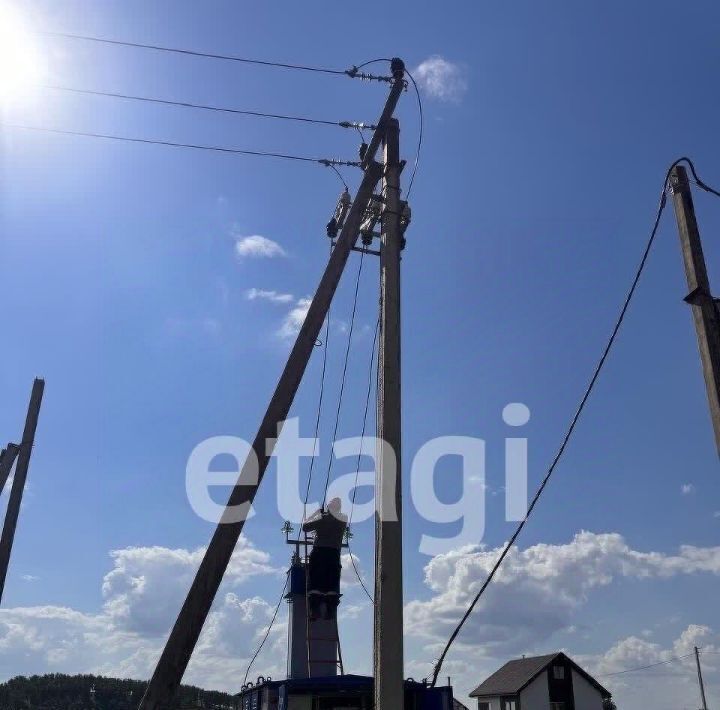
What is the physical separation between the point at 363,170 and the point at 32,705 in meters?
103

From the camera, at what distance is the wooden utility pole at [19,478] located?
1816 centimetres

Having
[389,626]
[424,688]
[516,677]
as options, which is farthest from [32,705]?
[389,626]

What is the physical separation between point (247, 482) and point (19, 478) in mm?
11811

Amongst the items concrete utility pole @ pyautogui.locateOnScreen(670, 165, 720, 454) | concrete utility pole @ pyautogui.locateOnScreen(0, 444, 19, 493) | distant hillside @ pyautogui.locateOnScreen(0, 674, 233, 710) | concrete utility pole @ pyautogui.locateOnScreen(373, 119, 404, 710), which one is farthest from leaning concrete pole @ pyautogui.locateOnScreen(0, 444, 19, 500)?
distant hillside @ pyautogui.locateOnScreen(0, 674, 233, 710)

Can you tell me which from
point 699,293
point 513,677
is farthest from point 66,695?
point 699,293

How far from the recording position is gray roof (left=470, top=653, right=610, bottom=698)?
46.8 metres

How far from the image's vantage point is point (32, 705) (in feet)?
308

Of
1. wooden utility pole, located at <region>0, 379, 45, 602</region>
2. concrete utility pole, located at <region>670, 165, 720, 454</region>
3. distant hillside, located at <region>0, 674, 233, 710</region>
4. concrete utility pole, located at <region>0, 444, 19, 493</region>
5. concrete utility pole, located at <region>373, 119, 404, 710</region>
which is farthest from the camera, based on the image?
distant hillside, located at <region>0, 674, 233, 710</region>

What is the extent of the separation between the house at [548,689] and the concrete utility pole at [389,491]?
40.4m

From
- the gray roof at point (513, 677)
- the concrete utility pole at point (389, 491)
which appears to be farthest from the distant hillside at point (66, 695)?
the concrete utility pole at point (389, 491)

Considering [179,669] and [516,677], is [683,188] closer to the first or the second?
[179,669]

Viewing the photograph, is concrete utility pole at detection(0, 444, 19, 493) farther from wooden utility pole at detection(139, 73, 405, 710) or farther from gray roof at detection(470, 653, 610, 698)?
gray roof at detection(470, 653, 610, 698)

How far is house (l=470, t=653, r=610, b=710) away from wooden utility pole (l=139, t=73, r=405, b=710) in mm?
41492

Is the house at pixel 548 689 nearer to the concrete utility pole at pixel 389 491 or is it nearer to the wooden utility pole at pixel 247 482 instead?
the concrete utility pole at pixel 389 491
